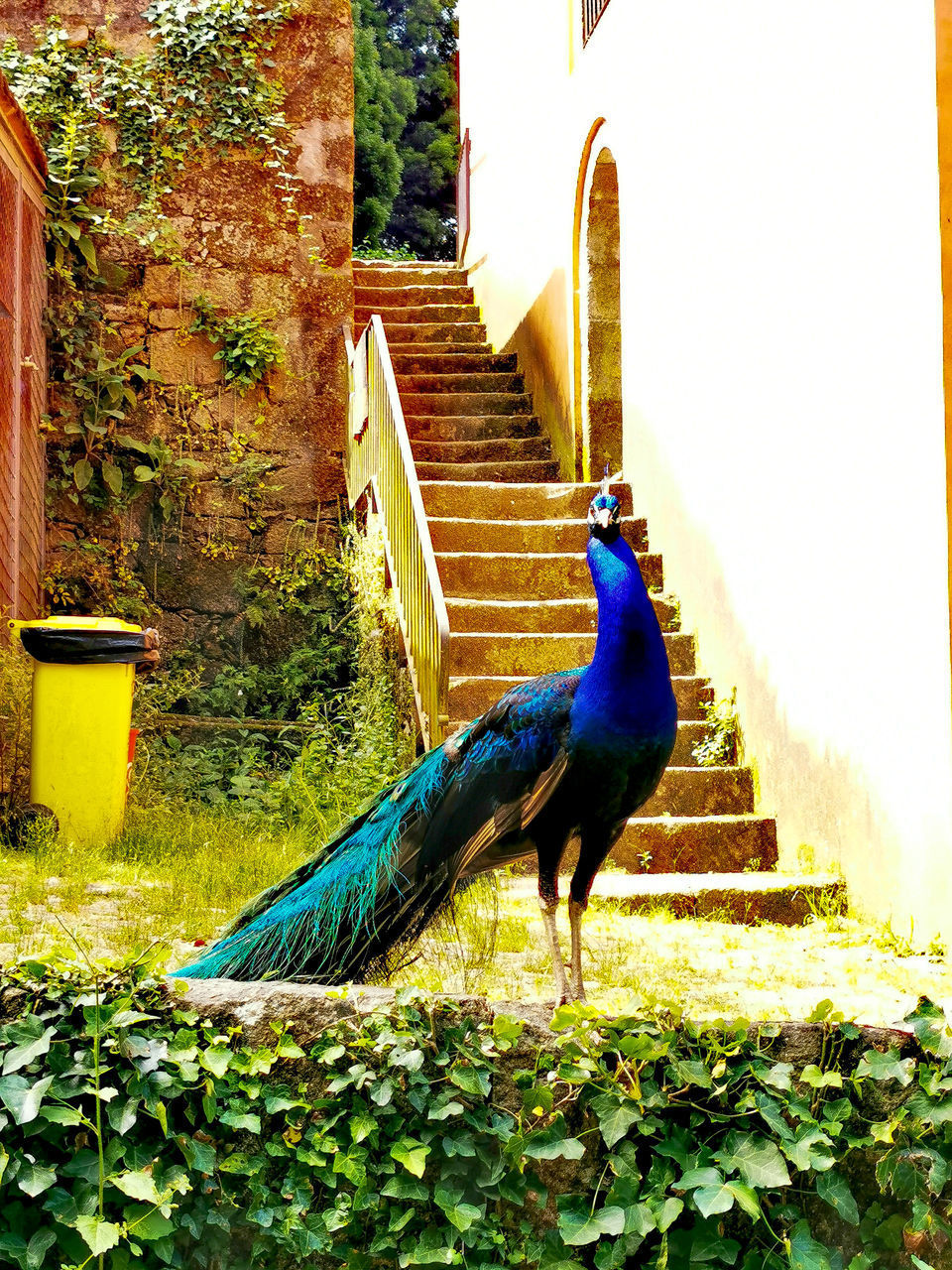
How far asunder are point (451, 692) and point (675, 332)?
2229 mm

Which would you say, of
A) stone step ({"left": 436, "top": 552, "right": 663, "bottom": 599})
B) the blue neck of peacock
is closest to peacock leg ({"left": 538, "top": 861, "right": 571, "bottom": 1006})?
the blue neck of peacock

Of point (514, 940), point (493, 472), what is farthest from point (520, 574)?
point (514, 940)

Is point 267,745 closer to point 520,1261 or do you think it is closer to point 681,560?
point 681,560

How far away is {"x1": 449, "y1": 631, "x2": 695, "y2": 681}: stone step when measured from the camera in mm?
6191

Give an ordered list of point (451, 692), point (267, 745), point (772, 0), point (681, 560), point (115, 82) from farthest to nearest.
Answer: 1. point (115, 82)
2. point (267, 745)
3. point (681, 560)
4. point (451, 692)
5. point (772, 0)

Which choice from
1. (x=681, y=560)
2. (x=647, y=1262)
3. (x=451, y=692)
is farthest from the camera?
(x=681, y=560)

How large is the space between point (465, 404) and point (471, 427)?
40 cm

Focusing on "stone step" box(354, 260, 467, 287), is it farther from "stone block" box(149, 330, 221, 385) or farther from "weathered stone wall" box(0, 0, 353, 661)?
"stone block" box(149, 330, 221, 385)

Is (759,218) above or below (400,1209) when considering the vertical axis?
above

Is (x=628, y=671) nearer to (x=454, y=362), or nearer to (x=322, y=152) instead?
(x=322, y=152)

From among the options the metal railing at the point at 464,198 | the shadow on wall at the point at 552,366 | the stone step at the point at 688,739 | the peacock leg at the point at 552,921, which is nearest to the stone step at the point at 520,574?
the stone step at the point at 688,739

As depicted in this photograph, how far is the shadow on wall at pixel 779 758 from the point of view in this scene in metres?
4.59

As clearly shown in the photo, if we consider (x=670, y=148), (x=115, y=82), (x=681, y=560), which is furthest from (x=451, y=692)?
(x=115, y=82)

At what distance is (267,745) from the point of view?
7.84 meters
